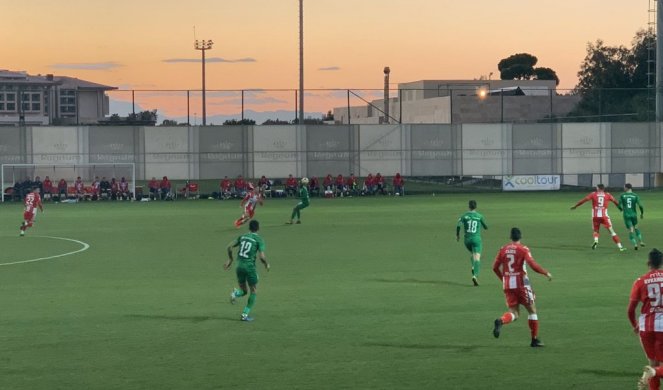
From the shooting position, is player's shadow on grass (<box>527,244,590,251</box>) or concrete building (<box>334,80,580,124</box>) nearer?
player's shadow on grass (<box>527,244,590,251</box>)

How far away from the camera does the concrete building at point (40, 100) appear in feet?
377

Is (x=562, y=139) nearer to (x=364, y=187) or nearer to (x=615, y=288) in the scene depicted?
(x=364, y=187)

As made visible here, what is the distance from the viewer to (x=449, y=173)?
71.9 meters

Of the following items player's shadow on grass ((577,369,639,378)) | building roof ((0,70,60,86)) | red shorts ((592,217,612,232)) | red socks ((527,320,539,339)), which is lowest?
player's shadow on grass ((577,369,639,378))

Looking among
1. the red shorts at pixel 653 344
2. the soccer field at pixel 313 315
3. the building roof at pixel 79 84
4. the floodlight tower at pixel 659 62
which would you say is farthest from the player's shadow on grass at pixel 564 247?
the building roof at pixel 79 84

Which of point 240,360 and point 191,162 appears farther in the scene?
point 191,162

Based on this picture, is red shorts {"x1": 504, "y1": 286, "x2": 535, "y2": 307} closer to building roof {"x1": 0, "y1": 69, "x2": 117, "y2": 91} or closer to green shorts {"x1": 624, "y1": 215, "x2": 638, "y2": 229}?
green shorts {"x1": 624, "y1": 215, "x2": 638, "y2": 229}

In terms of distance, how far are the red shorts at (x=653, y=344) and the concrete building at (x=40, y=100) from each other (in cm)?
10199

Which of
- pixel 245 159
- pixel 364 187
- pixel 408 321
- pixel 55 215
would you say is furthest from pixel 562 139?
pixel 408 321

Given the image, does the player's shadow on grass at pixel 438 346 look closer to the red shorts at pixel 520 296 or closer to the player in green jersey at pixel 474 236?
the red shorts at pixel 520 296

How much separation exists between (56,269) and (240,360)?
13.9m

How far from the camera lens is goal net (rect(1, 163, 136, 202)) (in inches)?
2672

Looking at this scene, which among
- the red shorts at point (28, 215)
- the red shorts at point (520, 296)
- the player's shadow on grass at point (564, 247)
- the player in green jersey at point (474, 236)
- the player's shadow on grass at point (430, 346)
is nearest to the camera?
the red shorts at point (520, 296)

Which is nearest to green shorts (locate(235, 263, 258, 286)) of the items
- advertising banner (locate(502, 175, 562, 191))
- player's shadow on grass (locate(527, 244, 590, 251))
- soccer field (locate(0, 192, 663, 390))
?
soccer field (locate(0, 192, 663, 390))
